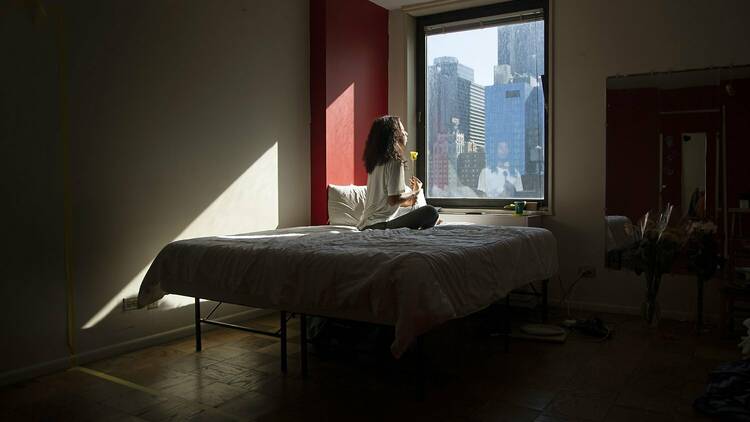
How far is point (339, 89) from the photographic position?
460 cm

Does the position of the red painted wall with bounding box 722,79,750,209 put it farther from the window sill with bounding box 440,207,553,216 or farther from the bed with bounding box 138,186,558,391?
the bed with bounding box 138,186,558,391

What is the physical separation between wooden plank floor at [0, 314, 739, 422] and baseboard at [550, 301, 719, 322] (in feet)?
1.96

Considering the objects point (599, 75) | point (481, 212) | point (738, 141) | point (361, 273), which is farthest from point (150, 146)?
point (738, 141)

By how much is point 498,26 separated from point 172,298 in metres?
3.33

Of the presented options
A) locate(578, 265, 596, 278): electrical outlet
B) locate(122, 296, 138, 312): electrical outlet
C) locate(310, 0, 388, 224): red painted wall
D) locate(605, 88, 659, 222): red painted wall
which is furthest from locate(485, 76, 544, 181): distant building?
locate(122, 296, 138, 312): electrical outlet

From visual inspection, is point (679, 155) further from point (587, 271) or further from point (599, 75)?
point (587, 271)

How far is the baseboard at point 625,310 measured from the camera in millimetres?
3936

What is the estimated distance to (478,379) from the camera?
2785 mm

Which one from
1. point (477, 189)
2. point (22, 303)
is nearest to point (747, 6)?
point (477, 189)

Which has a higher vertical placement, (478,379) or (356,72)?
(356,72)

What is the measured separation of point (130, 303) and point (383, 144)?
1814 mm

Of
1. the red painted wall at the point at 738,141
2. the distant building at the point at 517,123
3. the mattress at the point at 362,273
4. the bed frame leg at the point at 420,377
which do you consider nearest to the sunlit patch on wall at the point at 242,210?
the mattress at the point at 362,273

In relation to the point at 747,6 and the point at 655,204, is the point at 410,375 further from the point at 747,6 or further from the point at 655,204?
the point at 747,6

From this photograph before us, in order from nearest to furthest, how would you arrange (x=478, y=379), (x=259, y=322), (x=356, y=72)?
1. (x=478, y=379)
2. (x=259, y=322)
3. (x=356, y=72)
